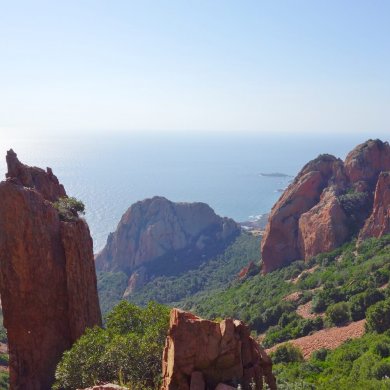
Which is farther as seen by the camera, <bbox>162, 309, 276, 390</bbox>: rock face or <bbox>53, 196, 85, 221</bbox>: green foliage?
<bbox>53, 196, 85, 221</bbox>: green foliage

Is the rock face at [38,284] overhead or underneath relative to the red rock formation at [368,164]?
underneath

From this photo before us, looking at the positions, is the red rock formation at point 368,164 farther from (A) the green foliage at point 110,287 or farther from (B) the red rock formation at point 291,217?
(A) the green foliage at point 110,287

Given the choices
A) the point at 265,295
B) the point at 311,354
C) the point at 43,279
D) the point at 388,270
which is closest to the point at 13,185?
the point at 43,279

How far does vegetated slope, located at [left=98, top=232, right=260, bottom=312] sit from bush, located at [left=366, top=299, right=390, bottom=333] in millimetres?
41833

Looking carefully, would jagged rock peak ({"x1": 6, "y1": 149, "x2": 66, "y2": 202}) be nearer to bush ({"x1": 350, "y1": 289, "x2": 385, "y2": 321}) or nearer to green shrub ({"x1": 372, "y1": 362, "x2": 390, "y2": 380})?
green shrub ({"x1": 372, "y1": 362, "x2": 390, "y2": 380})

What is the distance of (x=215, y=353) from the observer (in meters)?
10.7

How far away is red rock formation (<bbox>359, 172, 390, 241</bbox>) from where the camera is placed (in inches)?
1574

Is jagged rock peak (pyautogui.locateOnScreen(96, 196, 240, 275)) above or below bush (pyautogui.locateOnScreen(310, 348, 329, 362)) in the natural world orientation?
below

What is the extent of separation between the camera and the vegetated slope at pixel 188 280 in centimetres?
6844

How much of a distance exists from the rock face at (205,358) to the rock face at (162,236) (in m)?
71.1

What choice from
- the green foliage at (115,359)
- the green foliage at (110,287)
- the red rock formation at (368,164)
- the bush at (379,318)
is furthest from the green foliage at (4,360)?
the red rock formation at (368,164)

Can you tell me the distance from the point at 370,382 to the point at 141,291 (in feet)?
199

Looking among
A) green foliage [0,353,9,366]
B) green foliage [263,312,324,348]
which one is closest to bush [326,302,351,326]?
green foliage [263,312,324,348]

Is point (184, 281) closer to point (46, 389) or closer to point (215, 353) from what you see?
point (46, 389)
